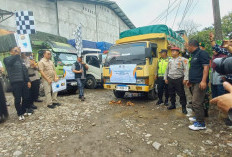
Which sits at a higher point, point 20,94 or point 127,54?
point 127,54

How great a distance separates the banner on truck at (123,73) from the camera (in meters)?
4.78

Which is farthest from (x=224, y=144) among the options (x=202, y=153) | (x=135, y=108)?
(x=135, y=108)

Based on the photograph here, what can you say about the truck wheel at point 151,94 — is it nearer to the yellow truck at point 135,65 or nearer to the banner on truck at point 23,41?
the yellow truck at point 135,65

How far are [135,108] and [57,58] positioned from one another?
445cm

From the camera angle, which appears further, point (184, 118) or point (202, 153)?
point (184, 118)

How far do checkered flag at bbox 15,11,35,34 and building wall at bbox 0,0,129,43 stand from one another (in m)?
6.67

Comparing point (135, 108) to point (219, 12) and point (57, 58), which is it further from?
point (219, 12)

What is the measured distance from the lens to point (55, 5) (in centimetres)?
1567

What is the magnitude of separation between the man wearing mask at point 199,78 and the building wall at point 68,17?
45.2 ft

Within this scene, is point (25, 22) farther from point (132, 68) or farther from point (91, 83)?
point (132, 68)

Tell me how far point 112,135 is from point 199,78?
2057 mm

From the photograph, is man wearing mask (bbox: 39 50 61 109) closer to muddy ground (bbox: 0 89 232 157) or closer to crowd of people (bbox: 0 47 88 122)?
crowd of people (bbox: 0 47 88 122)

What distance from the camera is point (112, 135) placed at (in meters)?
2.89

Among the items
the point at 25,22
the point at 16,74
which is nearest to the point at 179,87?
the point at 16,74
